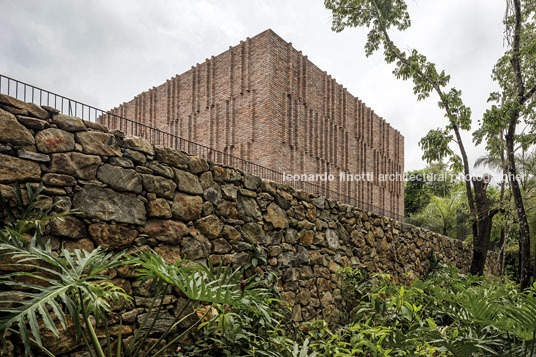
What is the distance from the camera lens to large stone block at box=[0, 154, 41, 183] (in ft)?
8.05

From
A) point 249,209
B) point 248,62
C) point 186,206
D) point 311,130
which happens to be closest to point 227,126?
point 248,62

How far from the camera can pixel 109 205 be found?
9.87 ft

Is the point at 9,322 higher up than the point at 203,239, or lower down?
lower down

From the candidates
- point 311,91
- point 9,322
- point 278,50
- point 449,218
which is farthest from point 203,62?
point 449,218

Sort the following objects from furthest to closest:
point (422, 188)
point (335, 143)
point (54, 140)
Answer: point (422, 188) < point (335, 143) < point (54, 140)

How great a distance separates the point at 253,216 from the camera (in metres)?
4.48

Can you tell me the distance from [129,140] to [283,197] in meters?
2.47

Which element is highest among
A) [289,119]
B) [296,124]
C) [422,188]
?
[289,119]

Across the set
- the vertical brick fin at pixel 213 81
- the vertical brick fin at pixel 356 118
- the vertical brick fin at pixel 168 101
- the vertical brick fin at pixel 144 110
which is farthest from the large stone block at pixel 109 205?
the vertical brick fin at pixel 356 118

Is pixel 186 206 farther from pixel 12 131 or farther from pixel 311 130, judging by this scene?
pixel 311 130

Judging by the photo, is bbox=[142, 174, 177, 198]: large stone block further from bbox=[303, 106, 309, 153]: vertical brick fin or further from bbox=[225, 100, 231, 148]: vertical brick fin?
bbox=[303, 106, 309, 153]: vertical brick fin

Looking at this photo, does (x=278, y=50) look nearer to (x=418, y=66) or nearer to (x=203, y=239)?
(x=418, y=66)

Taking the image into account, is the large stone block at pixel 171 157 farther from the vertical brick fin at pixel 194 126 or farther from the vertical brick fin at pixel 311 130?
the vertical brick fin at pixel 194 126

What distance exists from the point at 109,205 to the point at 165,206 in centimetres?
58
